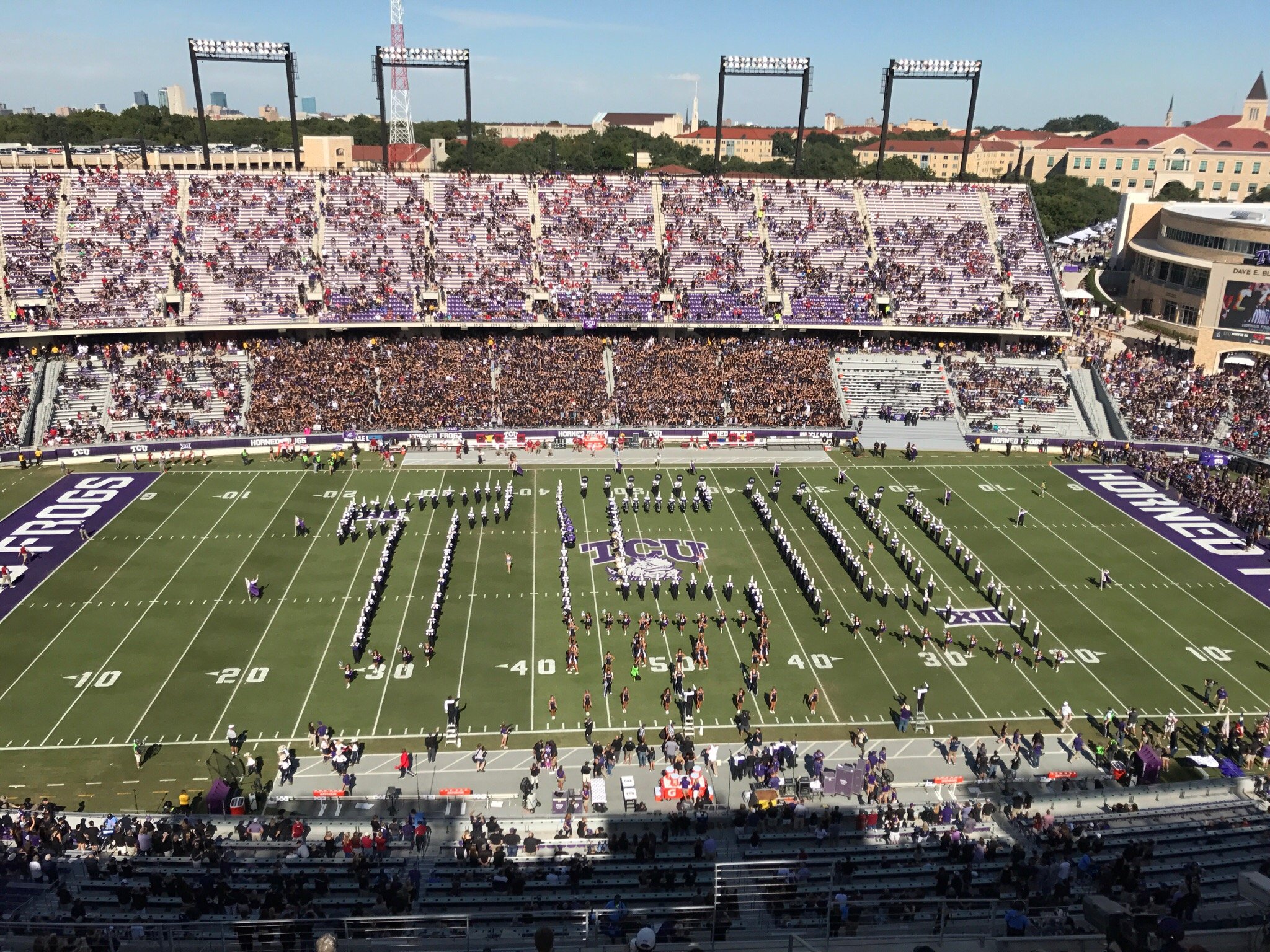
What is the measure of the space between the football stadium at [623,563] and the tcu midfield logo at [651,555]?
0.22 meters

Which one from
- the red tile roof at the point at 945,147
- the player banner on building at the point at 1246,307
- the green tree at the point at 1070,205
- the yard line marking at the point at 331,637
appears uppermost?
the red tile roof at the point at 945,147

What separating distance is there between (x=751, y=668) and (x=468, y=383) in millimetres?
25958

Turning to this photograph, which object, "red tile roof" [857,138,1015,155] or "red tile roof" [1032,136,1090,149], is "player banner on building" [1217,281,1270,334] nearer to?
"red tile roof" [1032,136,1090,149]

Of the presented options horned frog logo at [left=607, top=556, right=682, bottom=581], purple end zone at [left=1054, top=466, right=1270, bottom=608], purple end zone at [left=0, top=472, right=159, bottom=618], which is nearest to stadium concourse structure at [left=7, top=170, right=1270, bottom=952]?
purple end zone at [left=0, top=472, right=159, bottom=618]

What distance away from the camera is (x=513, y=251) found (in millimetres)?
53844

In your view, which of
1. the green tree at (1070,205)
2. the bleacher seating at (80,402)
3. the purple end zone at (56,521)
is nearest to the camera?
the purple end zone at (56,521)

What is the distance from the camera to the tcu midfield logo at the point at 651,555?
30.2 meters

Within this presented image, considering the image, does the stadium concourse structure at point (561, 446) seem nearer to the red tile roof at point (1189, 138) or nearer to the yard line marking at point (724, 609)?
the yard line marking at point (724, 609)

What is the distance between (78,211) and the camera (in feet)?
168

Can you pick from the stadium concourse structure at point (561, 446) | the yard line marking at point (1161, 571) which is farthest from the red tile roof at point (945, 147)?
the yard line marking at point (1161, 571)

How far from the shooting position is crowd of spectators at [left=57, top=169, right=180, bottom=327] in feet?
155

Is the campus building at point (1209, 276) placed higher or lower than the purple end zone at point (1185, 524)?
higher

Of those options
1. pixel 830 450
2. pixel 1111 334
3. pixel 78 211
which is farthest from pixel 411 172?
pixel 1111 334

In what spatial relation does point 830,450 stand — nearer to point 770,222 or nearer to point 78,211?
point 770,222
